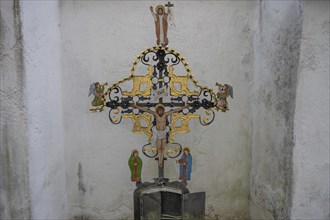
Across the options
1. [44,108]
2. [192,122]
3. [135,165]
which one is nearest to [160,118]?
[135,165]

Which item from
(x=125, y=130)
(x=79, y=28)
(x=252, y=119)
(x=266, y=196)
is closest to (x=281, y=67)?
(x=252, y=119)

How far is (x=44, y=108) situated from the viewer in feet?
Answer: 10.9

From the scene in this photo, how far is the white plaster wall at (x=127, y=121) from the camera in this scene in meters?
3.71

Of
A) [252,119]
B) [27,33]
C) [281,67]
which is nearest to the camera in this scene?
[27,33]

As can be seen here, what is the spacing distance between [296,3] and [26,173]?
269 centimetres

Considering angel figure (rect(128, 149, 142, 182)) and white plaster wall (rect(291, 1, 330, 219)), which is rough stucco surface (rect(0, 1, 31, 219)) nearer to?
angel figure (rect(128, 149, 142, 182))

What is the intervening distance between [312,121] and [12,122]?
251 centimetres

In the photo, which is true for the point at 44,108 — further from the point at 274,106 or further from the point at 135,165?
the point at 274,106

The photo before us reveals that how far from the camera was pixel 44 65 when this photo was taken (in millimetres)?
3326

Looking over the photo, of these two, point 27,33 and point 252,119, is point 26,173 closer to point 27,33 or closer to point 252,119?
point 27,33

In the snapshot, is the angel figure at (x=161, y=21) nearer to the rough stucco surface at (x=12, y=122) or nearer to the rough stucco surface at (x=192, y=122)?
the rough stucco surface at (x=192, y=122)

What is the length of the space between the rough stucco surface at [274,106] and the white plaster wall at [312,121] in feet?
0.22

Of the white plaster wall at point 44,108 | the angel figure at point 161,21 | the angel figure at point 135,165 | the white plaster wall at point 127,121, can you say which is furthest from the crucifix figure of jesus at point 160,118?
the white plaster wall at point 44,108

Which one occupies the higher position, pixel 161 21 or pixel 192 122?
pixel 161 21
